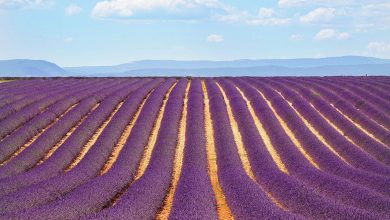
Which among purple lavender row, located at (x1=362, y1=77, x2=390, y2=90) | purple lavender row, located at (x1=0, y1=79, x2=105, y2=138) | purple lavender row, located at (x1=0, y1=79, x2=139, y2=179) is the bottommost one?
purple lavender row, located at (x1=0, y1=79, x2=139, y2=179)

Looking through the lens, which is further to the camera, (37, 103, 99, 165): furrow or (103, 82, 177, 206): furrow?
(37, 103, 99, 165): furrow

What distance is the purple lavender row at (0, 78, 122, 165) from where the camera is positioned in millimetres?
16797

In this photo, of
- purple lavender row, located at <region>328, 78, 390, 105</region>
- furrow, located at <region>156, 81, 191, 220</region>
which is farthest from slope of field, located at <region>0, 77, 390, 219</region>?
purple lavender row, located at <region>328, 78, 390, 105</region>

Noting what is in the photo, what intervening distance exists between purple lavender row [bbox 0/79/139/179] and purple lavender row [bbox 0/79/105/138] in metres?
1.34

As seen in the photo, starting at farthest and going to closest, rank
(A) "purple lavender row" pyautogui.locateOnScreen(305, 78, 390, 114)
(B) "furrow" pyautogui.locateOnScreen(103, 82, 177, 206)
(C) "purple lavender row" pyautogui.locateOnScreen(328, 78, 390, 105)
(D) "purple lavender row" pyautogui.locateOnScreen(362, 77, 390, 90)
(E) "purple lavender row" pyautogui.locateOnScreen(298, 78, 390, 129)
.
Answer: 1. (D) "purple lavender row" pyautogui.locateOnScreen(362, 77, 390, 90)
2. (C) "purple lavender row" pyautogui.locateOnScreen(328, 78, 390, 105)
3. (A) "purple lavender row" pyautogui.locateOnScreen(305, 78, 390, 114)
4. (E) "purple lavender row" pyautogui.locateOnScreen(298, 78, 390, 129)
5. (B) "furrow" pyautogui.locateOnScreen(103, 82, 177, 206)

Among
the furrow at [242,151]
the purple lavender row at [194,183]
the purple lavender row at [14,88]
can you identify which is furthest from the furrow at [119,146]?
the purple lavender row at [14,88]

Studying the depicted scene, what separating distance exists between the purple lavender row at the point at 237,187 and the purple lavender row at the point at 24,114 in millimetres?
7224

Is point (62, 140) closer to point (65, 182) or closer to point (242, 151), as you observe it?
point (242, 151)

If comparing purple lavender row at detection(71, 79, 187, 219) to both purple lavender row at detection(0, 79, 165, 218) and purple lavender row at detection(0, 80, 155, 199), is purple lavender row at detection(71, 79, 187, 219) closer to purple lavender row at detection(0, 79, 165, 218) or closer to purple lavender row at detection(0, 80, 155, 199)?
purple lavender row at detection(0, 79, 165, 218)

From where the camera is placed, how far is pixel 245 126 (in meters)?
20.7

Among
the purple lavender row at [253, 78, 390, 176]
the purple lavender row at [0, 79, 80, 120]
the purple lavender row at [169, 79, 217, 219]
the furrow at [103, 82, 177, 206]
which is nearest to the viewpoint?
the purple lavender row at [169, 79, 217, 219]

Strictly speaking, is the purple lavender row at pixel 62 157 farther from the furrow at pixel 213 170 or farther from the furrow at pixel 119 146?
the furrow at pixel 213 170

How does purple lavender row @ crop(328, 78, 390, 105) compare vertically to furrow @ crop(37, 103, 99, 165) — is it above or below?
above

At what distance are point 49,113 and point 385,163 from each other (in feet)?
43.8
